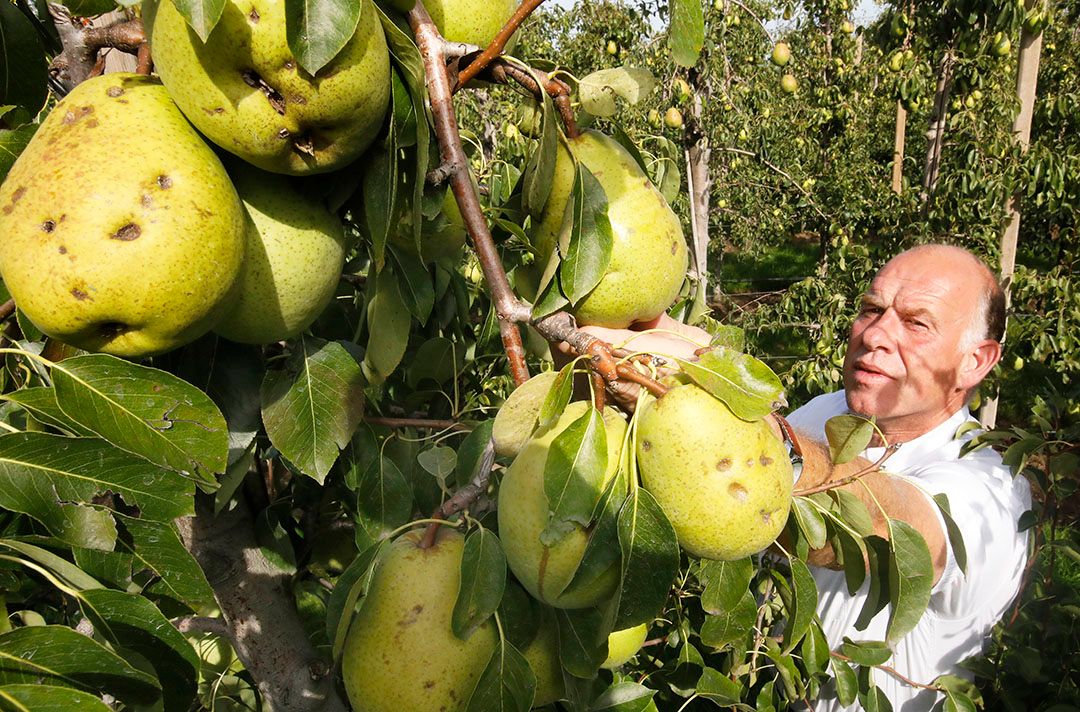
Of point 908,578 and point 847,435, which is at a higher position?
point 847,435

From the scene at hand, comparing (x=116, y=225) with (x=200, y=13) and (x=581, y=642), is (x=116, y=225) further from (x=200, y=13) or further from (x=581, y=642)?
(x=581, y=642)

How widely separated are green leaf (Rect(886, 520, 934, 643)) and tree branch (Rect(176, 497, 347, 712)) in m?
1.01

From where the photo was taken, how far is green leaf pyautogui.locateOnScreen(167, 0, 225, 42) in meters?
0.69

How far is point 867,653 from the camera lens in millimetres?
1921

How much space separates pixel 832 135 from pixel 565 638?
9.99 metres

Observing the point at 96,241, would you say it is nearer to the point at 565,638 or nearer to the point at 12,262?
the point at 12,262

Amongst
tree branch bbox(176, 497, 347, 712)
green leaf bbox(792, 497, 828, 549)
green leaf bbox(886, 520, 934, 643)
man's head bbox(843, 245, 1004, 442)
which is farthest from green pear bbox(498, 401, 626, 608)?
man's head bbox(843, 245, 1004, 442)

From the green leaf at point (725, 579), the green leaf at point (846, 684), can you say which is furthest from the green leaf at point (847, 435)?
the green leaf at point (846, 684)

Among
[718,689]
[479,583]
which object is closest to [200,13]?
[479,583]

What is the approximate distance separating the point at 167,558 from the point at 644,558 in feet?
1.84

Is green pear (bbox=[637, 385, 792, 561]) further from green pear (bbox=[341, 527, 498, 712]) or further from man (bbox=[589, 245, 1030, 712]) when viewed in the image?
man (bbox=[589, 245, 1030, 712])

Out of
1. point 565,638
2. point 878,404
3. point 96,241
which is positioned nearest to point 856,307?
point 878,404

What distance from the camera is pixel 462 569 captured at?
0.94 metres

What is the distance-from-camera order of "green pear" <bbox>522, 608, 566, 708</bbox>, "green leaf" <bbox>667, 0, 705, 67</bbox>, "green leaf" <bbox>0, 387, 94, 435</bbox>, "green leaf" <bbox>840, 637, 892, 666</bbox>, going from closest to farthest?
"green leaf" <bbox>0, 387, 94, 435</bbox>
"green leaf" <bbox>667, 0, 705, 67</bbox>
"green pear" <bbox>522, 608, 566, 708</bbox>
"green leaf" <bbox>840, 637, 892, 666</bbox>
